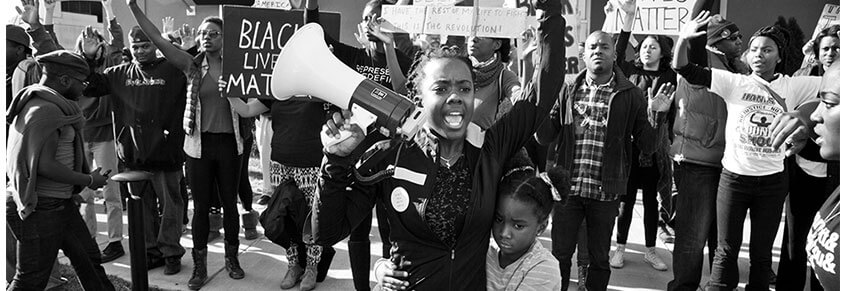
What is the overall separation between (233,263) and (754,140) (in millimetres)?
3487

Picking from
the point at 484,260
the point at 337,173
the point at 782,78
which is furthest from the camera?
the point at 782,78

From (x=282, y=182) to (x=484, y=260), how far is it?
7.25ft

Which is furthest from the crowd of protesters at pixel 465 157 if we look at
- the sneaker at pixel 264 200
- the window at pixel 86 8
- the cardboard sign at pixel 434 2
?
the window at pixel 86 8

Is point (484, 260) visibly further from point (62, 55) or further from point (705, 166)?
point (62, 55)

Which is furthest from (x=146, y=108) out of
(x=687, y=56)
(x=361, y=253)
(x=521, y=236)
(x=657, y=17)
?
(x=657, y=17)

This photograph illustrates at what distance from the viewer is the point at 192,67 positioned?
450 centimetres

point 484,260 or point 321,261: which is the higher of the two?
point 484,260

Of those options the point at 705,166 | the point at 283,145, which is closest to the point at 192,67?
the point at 283,145

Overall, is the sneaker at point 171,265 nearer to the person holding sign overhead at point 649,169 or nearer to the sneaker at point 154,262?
the sneaker at point 154,262

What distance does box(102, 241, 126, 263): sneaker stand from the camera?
5.02 meters

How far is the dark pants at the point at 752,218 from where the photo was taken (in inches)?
146

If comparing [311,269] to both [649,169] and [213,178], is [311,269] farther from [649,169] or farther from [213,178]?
[649,169]

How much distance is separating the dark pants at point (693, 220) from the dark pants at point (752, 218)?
9 cm

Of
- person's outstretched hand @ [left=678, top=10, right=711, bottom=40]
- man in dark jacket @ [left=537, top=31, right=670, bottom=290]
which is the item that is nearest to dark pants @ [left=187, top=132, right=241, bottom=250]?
man in dark jacket @ [left=537, top=31, right=670, bottom=290]
